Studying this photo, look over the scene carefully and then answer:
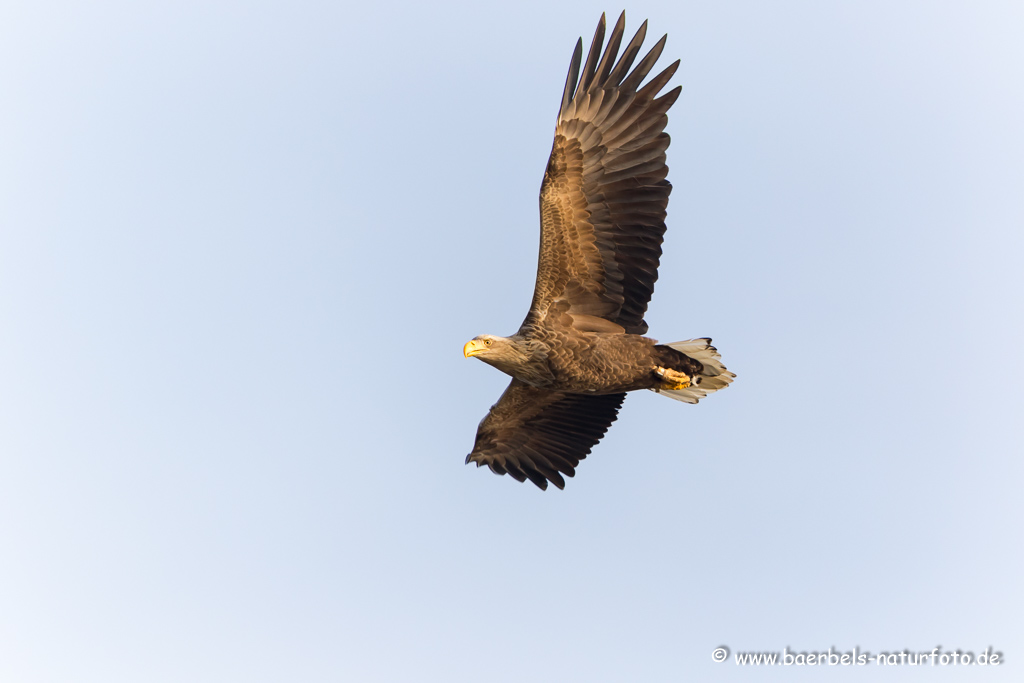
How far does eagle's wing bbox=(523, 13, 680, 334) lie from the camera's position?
472 inches

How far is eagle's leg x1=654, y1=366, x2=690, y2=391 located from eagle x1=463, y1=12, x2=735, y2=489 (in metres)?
0.01

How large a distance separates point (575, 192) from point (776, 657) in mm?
5287

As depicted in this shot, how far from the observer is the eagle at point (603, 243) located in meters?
12.0

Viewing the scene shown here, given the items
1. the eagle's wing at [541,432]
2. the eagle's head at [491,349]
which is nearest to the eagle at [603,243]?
the eagle's head at [491,349]

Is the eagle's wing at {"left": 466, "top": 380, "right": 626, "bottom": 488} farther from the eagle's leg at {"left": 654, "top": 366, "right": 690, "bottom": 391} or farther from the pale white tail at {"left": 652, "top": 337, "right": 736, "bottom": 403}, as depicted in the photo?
the eagle's leg at {"left": 654, "top": 366, "right": 690, "bottom": 391}

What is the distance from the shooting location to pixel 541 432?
14.0 metres

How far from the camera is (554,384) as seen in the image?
12.3 meters

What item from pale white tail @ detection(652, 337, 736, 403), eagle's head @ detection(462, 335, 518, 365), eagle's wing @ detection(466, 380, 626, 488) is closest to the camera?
eagle's head @ detection(462, 335, 518, 365)

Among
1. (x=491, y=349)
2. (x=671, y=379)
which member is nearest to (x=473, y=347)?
(x=491, y=349)

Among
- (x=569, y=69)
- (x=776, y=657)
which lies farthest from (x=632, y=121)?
(x=776, y=657)

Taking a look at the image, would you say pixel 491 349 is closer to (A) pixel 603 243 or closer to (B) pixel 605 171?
(A) pixel 603 243

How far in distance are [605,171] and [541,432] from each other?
344 cm

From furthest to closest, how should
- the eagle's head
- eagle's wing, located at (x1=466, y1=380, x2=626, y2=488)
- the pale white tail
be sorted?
eagle's wing, located at (x1=466, y1=380, x2=626, y2=488), the pale white tail, the eagle's head

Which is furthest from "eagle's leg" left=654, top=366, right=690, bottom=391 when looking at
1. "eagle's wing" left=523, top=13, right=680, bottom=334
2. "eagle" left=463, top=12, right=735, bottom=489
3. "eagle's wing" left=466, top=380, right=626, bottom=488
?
"eagle's wing" left=466, top=380, right=626, bottom=488
